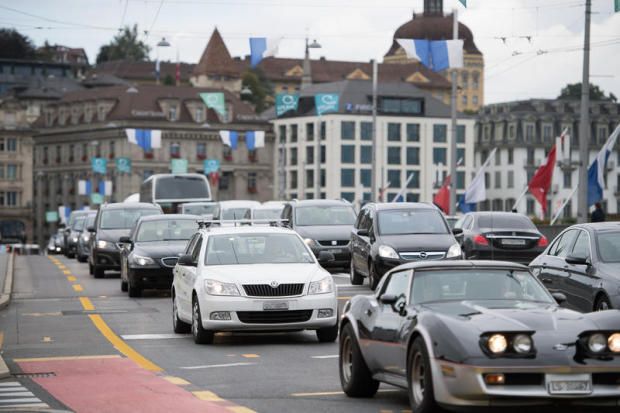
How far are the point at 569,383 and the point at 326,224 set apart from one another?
2629 cm

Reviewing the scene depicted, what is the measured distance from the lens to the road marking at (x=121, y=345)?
17.0 metres

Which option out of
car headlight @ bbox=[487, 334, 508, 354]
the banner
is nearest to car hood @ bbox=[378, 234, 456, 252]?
car headlight @ bbox=[487, 334, 508, 354]

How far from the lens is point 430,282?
1298 cm

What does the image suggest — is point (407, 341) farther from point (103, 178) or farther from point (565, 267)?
point (103, 178)

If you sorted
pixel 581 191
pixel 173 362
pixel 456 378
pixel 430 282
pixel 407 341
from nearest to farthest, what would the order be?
pixel 456 378, pixel 407 341, pixel 430 282, pixel 173 362, pixel 581 191

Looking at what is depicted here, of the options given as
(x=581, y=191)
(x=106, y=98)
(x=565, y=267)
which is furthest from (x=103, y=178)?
(x=565, y=267)

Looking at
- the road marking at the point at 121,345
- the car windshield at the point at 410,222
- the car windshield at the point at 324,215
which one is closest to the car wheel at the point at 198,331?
the road marking at the point at 121,345

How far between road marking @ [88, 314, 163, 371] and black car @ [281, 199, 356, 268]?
1180 centimetres

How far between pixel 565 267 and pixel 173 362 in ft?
18.1

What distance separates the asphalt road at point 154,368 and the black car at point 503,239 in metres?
11.2

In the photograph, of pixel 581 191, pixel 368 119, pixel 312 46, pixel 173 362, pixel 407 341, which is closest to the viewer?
pixel 407 341

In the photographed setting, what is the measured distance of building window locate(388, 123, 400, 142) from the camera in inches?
6299

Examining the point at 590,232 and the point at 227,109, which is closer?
the point at 590,232

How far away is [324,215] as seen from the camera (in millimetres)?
37656
